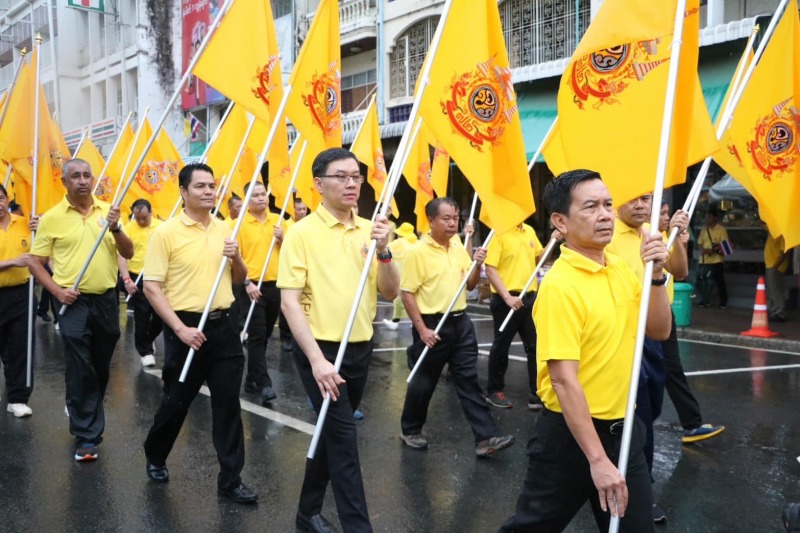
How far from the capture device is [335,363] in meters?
3.97

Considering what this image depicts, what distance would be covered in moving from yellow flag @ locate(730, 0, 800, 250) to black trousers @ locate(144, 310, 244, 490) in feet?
12.0

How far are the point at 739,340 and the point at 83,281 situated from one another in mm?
8669

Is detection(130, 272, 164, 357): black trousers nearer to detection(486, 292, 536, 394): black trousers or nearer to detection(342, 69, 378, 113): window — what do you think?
detection(486, 292, 536, 394): black trousers

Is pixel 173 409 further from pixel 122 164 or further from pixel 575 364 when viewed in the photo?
pixel 122 164

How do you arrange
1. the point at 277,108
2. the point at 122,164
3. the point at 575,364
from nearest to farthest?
the point at 575,364 < the point at 277,108 < the point at 122,164

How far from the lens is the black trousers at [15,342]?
6730mm

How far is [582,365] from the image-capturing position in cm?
290

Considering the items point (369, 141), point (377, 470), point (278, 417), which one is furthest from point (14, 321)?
point (369, 141)

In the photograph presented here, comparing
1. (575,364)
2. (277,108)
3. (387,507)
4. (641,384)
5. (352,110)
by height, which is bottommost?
(387,507)

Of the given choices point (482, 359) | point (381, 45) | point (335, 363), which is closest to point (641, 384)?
point (335, 363)

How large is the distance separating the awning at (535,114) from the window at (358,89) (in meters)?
6.14

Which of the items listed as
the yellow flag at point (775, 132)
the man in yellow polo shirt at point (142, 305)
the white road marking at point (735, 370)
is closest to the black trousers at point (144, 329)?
the man in yellow polo shirt at point (142, 305)

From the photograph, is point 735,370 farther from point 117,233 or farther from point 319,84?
point 117,233

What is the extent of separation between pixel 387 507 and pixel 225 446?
1.02 metres
